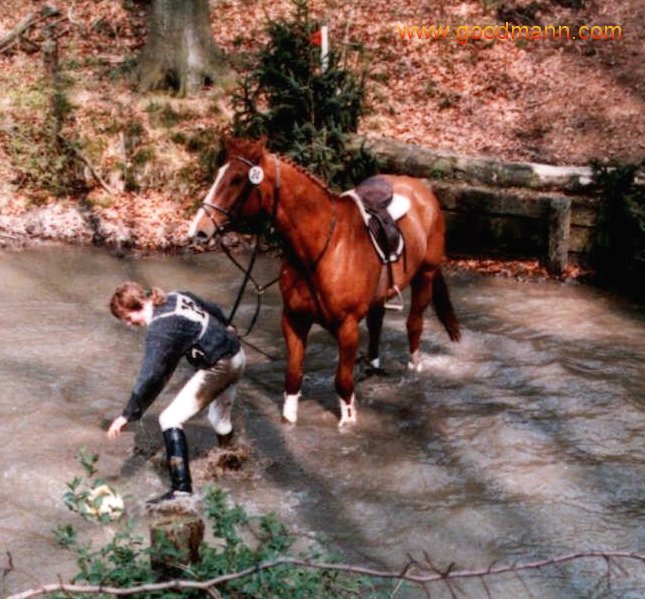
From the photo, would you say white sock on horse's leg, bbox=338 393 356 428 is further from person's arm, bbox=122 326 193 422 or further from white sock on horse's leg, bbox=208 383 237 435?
person's arm, bbox=122 326 193 422

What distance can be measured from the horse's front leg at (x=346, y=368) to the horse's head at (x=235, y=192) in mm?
1352

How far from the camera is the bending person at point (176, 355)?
553cm

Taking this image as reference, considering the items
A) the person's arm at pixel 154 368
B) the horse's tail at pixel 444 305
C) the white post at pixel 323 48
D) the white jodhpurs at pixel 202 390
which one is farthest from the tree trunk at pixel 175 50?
the person's arm at pixel 154 368

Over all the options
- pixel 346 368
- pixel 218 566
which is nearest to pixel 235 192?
pixel 346 368

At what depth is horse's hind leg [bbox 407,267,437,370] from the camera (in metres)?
8.91

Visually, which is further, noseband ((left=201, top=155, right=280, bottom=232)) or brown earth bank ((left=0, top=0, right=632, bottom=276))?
brown earth bank ((left=0, top=0, right=632, bottom=276))

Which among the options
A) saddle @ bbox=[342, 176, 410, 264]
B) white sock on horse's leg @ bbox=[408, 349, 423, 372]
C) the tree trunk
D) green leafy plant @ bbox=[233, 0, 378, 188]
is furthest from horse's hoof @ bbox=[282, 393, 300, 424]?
the tree trunk

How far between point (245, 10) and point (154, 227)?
8.13 m

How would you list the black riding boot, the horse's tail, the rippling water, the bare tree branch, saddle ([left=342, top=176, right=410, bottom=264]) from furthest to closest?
the bare tree branch < the horse's tail < saddle ([left=342, top=176, right=410, bottom=264]) < the rippling water < the black riding boot

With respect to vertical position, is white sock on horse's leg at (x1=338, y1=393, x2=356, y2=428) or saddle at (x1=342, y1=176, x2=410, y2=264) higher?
saddle at (x1=342, y1=176, x2=410, y2=264)

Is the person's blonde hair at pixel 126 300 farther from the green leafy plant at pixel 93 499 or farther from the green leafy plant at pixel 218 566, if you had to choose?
the green leafy plant at pixel 218 566

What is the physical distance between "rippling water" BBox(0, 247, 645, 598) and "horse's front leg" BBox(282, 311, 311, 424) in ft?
0.65

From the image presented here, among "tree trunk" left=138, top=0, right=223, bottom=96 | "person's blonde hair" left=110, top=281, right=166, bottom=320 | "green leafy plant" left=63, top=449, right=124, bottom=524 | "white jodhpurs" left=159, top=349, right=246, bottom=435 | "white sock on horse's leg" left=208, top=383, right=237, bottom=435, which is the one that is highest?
"tree trunk" left=138, top=0, right=223, bottom=96

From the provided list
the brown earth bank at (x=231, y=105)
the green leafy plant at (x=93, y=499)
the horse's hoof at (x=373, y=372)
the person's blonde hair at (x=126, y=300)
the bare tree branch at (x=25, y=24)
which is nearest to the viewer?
the green leafy plant at (x=93, y=499)
